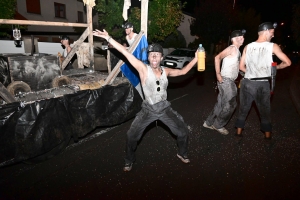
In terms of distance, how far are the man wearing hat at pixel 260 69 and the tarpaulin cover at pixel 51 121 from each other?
2.92 m

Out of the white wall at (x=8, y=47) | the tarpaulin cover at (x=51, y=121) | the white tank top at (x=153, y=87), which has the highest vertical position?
the white wall at (x=8, y=47)

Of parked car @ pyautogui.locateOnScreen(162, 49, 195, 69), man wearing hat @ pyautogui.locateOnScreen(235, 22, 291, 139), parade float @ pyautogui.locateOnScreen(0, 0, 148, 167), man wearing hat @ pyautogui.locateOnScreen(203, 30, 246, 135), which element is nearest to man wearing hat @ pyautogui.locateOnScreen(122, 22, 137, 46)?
parade float @ pyautogui.locateOnScreen(0, 0, 148, 167)

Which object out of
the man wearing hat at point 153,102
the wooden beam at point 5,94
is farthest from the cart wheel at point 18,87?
the man wearing hat at point 153,102

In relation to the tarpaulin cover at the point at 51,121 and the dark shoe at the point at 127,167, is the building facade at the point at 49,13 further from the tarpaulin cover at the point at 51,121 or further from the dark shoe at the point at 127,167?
the dark shoe at the point at 127,167

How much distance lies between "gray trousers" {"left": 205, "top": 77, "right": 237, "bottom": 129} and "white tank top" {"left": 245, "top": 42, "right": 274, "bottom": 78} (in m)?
0.46

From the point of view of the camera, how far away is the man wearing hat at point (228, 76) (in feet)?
15.2

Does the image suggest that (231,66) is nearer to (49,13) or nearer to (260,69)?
(260,69)

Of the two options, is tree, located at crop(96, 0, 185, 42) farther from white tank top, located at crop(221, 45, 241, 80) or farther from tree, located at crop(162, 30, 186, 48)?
white tank top, located at crop(221, 45, 241, 80)

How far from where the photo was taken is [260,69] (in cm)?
442

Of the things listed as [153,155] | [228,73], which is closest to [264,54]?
[228,73]

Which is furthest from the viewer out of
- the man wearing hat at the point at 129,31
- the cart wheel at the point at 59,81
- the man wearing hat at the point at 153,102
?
the man wearing hat at the point at 129,31

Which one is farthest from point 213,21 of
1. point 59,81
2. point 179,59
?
point 59,81

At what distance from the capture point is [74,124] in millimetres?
4465

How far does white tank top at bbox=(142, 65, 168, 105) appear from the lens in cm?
335
